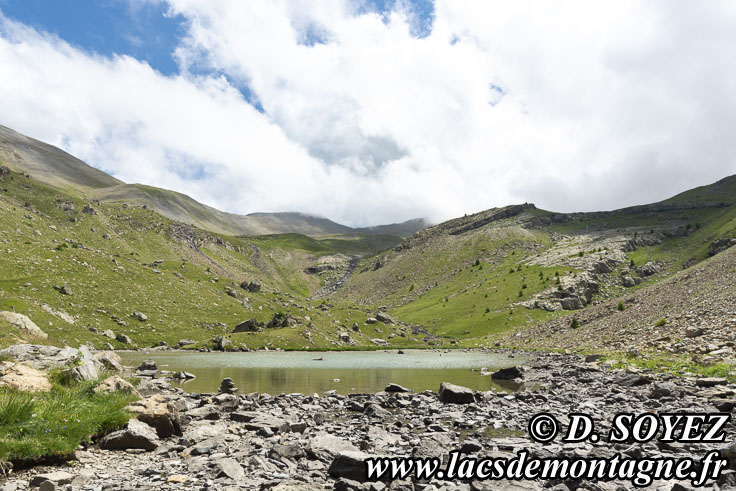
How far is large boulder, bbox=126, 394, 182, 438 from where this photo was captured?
56.1 ft

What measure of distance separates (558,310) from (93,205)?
23086 centimetres

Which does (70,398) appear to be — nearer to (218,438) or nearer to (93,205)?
(218,438)

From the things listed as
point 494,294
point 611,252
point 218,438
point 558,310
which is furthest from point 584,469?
point 611,252

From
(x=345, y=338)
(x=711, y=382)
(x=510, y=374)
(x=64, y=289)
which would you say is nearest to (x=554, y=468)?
(x=711, y=382)

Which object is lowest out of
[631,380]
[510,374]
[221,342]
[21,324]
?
[221,342]

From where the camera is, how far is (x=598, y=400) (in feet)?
79.0

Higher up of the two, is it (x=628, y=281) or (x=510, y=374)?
(x=628, y=281)

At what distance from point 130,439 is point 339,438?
8.37 metres

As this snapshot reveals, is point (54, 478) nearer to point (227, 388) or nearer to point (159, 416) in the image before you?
point (159, 416)

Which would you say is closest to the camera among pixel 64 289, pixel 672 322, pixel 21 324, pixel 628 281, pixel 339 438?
pixel 339 438

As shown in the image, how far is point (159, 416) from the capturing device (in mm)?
17250

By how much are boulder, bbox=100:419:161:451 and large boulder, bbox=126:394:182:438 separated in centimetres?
140

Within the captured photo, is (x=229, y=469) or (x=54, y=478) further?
(x=229, y=469)

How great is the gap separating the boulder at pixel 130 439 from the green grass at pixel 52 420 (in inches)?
22.5
